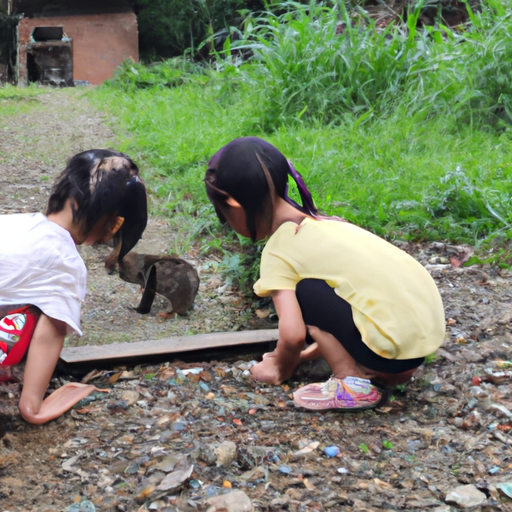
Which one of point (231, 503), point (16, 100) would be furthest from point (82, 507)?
point (16, 100)

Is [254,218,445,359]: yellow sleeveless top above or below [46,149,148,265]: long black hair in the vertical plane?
below

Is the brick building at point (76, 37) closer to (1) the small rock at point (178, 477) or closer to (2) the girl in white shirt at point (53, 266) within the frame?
(2) the girl in white shirt at point (53, 266)

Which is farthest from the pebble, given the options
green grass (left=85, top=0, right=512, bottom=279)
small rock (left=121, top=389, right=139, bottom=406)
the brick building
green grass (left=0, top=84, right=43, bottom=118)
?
the brick building

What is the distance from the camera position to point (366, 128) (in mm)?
4648

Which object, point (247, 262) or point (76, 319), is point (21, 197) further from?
point (76, 319)

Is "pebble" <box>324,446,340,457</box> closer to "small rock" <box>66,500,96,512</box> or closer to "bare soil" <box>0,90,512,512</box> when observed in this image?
"bare soil" <box>0,90,512,512</box>

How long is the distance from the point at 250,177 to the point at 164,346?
78 centimetres

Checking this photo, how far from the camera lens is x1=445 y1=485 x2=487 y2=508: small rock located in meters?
1.47

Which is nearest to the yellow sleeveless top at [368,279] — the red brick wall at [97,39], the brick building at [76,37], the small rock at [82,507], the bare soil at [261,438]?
the bare soil at [261,438]

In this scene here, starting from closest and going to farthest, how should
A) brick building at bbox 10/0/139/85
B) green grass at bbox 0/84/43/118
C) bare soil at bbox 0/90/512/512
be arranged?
1. bare soil at bbox 0/90/512/512
2. green grass at bbox 0/84/43/118
3. brick building at bbox 10/0/139/85

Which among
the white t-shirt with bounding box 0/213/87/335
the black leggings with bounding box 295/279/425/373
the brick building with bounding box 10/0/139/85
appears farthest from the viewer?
the brick building with bounding box 10/0/139/85

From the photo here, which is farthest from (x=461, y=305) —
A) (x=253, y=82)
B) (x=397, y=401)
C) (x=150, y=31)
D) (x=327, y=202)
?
(x=150, y=31)

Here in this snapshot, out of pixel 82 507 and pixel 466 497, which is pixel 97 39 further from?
pixel 466 497

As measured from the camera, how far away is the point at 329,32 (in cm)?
518
